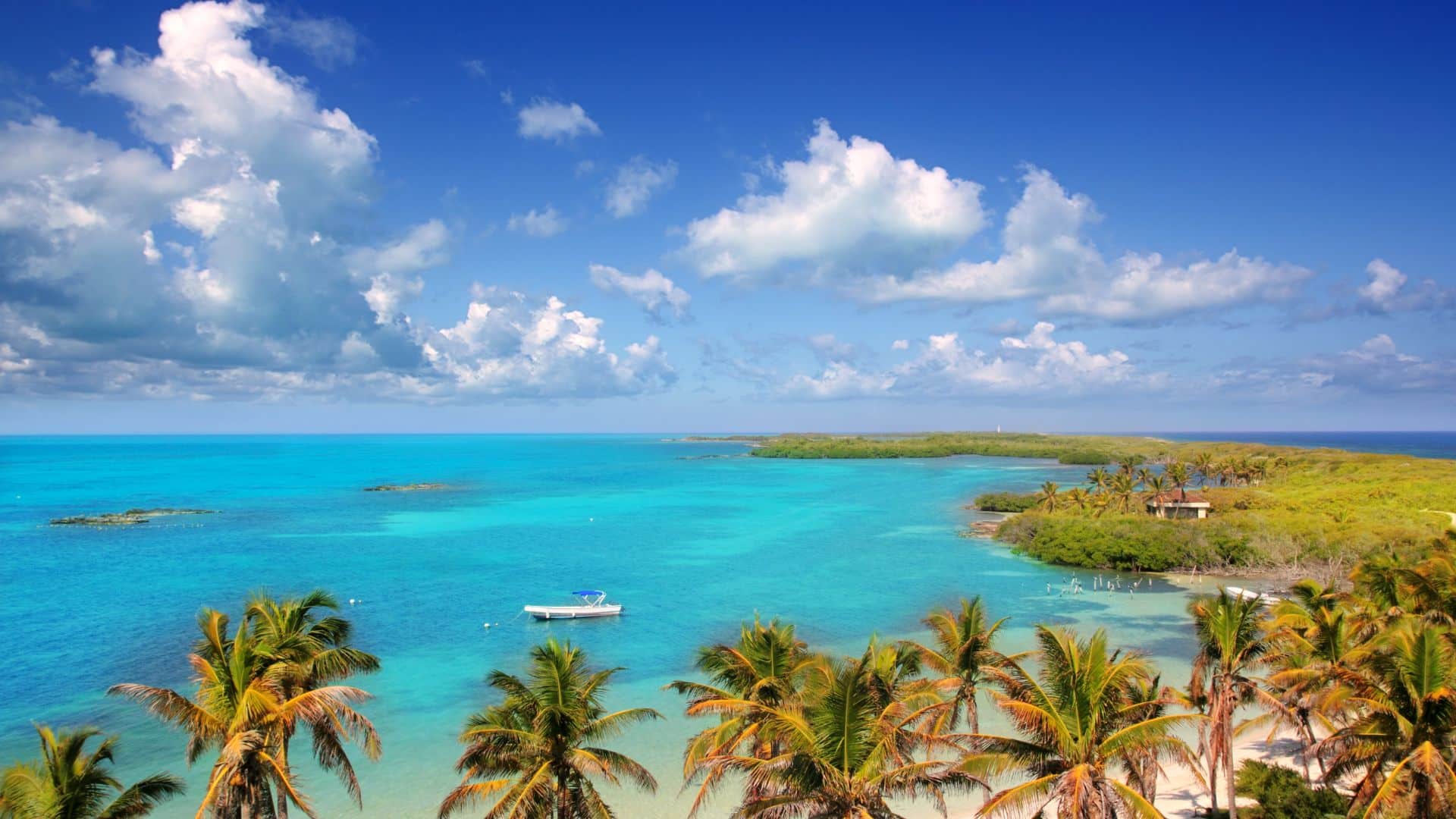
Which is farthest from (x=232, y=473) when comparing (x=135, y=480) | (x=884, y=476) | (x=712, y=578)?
(x=712, y=578)

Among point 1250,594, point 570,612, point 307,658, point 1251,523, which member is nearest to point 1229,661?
point 307,658

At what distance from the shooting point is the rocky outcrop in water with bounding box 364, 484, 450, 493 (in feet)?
424

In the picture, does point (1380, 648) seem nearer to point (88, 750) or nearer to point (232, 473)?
point (88, 750)

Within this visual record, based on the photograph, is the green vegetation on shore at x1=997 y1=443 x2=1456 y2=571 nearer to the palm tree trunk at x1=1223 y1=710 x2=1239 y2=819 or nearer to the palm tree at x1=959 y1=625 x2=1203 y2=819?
the palm tree trunk at x1=1223 y1=710 x2=1239 y2=819

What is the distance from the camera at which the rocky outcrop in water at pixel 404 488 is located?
129 metres

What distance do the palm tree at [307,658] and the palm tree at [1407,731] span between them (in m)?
19.7

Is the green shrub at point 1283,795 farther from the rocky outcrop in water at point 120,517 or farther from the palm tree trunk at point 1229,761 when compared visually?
the rocky outcrop in water at point 120,517

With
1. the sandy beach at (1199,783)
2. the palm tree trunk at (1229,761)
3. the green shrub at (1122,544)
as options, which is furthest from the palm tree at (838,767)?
the green shrub at (1122,544)

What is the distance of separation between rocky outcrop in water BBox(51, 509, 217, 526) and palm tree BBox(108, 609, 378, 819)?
8973 centimetres

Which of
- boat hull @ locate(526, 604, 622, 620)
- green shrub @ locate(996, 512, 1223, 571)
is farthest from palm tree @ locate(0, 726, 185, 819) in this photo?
green shrub @ locate(996, 512, 1223, 571)

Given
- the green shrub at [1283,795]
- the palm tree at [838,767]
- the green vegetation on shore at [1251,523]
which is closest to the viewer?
the palm tree at [838,767]

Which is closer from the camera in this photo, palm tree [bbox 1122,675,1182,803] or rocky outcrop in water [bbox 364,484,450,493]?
palm tree [bbox 1122,675,1182,803]

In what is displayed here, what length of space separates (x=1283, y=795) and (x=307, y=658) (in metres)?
25.3

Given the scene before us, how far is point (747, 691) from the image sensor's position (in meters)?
19.4
